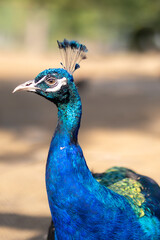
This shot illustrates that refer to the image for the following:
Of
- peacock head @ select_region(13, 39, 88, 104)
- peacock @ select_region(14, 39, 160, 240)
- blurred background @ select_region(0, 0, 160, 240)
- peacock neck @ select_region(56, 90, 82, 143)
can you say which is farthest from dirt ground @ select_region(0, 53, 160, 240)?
peacock head @ select_region(13, 39, 88, 104)

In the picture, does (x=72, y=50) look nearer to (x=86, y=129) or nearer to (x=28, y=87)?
(x=28, y=87)

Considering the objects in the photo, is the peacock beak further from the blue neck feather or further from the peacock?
the blue neck feather

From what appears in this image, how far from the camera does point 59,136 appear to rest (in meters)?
2.17

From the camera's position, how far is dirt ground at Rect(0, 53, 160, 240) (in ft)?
12.9

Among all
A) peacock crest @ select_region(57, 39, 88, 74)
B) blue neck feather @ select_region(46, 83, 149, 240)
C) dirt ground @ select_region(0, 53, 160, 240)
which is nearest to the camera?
blue neck feather @ select_region(46, 83, 149, 240)

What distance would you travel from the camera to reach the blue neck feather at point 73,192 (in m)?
2.13

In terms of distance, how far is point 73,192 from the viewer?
2.13m

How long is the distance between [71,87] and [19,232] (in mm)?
1823

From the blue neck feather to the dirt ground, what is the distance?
1.36 metres

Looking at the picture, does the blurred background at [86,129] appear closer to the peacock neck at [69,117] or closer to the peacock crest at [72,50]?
the peacock neck at [69,117]

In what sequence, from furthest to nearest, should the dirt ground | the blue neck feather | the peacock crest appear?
the dirt ground
the peacock crest
the blue neck feather

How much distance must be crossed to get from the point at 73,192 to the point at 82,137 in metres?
4.23

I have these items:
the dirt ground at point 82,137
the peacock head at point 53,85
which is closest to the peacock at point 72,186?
the peacock head at point 53,85

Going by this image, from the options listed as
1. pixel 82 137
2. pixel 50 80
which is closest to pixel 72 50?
pixel 50 80
